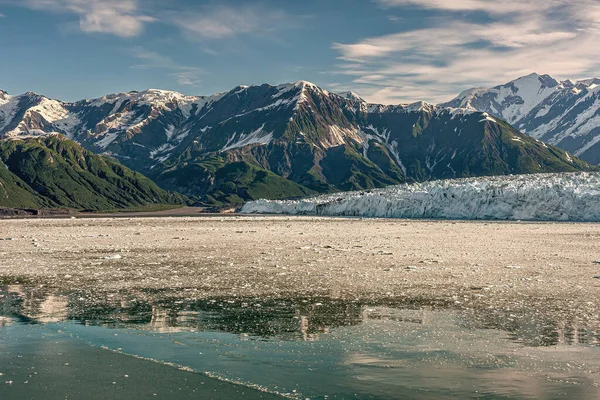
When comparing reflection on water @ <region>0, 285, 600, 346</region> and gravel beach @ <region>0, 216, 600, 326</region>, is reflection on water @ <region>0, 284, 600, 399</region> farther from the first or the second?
gravel beach @ <region>0, 216, 600, 326</region>

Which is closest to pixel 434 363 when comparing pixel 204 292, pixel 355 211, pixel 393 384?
pixel 393 384

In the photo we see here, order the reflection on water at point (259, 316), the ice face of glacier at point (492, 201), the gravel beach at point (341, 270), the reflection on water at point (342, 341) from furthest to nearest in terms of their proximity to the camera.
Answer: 1. the ice face of glacier at point (492, 201)
2. the gravel beach at point (341, 270)
3. the reflection on water at point (259, 316)
4. the reflection on water at point (342, 341)

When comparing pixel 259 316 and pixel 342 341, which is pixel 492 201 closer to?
pixel 259 316

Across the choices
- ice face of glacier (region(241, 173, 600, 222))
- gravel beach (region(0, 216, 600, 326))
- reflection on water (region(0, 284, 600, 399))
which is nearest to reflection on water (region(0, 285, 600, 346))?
reflection on water (region(0, 284, 600, 399))

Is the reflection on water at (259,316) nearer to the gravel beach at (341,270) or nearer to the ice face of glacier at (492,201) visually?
the gravel beach at (341,270)

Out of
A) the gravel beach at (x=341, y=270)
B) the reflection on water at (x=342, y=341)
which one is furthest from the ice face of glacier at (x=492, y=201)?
the reflection on water at (x=342, y=341)

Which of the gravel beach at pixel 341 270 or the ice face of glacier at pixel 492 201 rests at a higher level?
the ice face of glacier at pixel 492 201

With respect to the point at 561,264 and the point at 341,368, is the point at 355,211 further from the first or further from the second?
the point at 341,368
